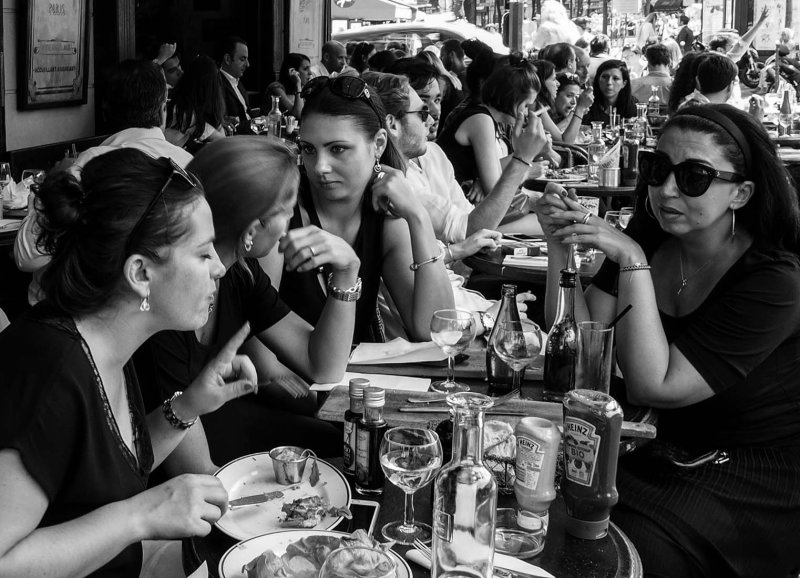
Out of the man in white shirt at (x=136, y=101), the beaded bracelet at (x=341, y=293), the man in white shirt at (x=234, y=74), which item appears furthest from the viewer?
the man in white shirt at (x=234, y=74)

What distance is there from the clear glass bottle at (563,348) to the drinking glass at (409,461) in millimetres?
628

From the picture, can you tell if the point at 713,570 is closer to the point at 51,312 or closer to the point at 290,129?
the point at 51,312

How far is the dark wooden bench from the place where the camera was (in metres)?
5.47

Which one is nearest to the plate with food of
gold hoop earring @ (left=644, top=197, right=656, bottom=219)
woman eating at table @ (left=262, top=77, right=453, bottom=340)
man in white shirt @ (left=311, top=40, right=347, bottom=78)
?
woman eating at table @ (left=262, top=77, right=453, bottom=340)

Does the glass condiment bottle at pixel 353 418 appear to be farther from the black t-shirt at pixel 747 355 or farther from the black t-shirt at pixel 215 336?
the black t-shirt at pixel 747 355

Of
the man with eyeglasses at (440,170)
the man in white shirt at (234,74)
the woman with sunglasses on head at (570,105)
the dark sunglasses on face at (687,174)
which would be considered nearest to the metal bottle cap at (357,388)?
the dark sunglasses on face at (687,174)

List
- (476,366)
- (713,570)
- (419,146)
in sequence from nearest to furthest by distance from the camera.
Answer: (713,570) < (476,366) < (419,146)

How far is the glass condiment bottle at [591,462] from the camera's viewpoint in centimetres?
144

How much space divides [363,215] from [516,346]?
887 mm

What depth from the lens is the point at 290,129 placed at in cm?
743

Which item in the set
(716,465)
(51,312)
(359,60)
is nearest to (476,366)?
(716,465)

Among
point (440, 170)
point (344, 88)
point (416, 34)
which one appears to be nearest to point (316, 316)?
point (344, 88)

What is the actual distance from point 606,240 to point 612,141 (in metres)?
5.36

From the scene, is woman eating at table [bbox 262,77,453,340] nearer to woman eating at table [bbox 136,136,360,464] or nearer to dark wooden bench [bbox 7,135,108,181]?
woman eating at table [bbox 136,136,360,464]
